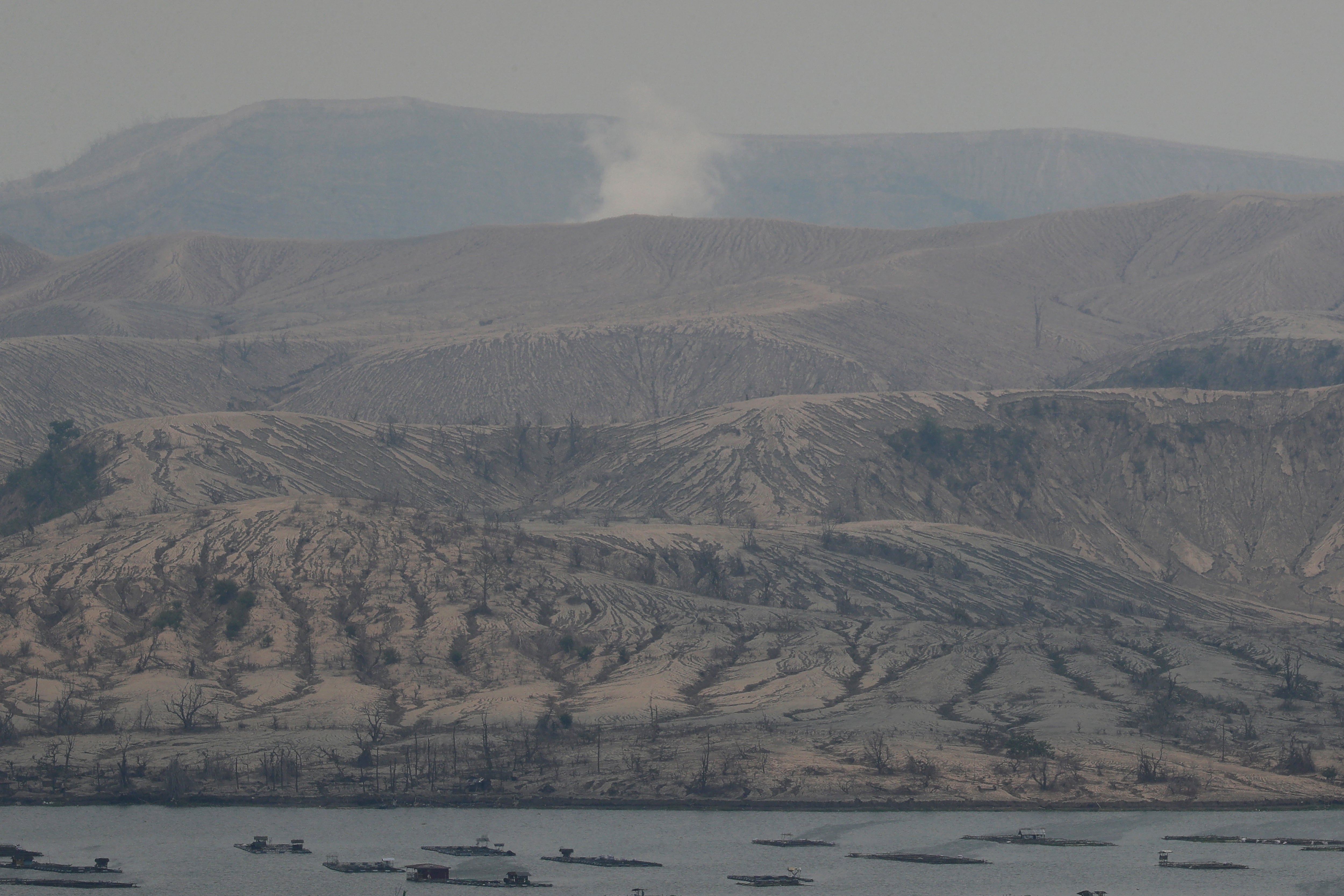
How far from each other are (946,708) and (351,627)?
142 ft

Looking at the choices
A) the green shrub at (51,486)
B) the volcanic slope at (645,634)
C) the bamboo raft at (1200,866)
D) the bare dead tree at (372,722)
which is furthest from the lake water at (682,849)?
the green shrub at (51,486)

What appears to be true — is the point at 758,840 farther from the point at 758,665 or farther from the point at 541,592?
the point at 541,592

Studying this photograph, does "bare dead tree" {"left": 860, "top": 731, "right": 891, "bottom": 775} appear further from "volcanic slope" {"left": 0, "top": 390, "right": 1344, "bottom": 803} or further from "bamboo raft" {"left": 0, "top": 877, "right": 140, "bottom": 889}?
"bamboo raft" {"left": 0, "top": 877, "right": 140, "bottom": 889}

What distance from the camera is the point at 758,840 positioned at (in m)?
99.1

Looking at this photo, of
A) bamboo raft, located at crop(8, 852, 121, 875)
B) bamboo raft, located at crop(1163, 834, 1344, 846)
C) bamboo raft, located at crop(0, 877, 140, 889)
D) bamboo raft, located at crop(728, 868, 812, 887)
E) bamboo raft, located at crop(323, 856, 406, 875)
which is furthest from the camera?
bamboo raft, located at crop(1163, 834, 1344, 846)

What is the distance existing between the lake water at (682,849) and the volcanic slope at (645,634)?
3.43m

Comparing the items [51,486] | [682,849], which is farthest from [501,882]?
[51,486]

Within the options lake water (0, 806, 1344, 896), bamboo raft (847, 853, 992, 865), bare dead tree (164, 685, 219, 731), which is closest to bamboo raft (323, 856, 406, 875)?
lake water (0, 806, 1344, 896)

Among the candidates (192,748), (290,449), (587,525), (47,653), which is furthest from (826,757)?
(290,449)

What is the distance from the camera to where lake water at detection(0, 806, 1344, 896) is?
9125 centimetres

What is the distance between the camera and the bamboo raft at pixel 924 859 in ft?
312

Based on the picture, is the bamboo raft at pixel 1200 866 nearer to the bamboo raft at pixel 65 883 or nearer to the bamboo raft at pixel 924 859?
the bamboo raft at pixel 924 859

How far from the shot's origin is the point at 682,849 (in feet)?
321

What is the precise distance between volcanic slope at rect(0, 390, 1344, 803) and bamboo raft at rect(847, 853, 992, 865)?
33.4ft
